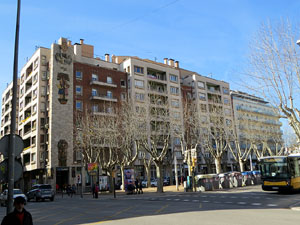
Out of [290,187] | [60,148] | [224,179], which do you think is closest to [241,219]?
[290,187]

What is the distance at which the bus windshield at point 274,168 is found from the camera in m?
21.5

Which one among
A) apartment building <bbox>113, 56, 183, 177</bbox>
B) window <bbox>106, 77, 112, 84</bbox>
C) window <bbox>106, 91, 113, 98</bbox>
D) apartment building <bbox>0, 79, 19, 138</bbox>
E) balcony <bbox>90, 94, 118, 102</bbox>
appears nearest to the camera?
balcony <bbox>90, 94, 118, 102</bbox>

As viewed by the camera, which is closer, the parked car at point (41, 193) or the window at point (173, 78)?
the parked car at point (41, 193)

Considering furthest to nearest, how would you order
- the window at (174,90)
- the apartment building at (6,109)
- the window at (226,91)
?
1. the window at (226,91)
2. the apartment building at (6,109)
3. the window at (174,90)

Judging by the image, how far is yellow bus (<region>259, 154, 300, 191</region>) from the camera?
2111 cm

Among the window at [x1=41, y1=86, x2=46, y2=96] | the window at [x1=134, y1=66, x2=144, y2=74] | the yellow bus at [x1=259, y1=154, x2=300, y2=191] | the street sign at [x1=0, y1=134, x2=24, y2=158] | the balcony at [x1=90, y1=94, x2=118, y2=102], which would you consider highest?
the window at [x1=134, y1=66, x2=144, y2=74]

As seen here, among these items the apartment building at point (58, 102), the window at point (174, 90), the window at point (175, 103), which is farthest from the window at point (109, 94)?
the window at point (174, 90)

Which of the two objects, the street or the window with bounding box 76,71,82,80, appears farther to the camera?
the window with bounding box 76,71,82,80

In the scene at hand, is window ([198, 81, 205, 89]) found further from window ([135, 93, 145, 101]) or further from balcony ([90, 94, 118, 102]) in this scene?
balcony ([90, 94, 118, 102])

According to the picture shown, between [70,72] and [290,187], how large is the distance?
40.0 m

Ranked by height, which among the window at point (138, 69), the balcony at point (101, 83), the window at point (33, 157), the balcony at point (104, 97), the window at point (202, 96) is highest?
the window at point (138, 69)

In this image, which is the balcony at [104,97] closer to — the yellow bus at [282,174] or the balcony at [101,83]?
the balcony at [101,83]

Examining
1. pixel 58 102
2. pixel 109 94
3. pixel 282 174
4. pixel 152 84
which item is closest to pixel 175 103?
pixel 152 84

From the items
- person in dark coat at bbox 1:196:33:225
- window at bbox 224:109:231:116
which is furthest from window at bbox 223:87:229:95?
person in dark coat at bbox 1:196:33:225
